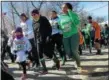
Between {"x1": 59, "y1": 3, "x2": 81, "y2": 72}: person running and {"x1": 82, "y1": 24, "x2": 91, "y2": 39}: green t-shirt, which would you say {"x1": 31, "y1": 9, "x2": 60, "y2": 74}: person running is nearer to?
{"x1": 59, "y1": 3, "x2": 81, "y2": 72}: person running

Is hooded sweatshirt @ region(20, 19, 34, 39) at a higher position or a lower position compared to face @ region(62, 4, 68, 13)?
lower

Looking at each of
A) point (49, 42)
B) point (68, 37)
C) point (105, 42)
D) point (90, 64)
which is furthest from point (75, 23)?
point (105, 42)

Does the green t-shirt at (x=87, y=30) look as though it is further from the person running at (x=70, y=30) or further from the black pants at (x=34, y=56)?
the person running at (x=70, y=30)

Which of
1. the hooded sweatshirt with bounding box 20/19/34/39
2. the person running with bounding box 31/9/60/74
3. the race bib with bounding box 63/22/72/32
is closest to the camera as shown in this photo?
the race bib with bounding box 63/22/72/32

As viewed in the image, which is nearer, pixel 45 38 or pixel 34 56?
pixel 45 38

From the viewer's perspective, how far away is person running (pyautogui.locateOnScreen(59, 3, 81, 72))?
9.71 metres

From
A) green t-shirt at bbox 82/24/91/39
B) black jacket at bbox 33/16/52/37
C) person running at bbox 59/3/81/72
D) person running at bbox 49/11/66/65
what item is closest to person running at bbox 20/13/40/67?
person running at bbox 49/11/66/65

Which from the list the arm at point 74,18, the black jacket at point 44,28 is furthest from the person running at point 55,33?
the arm at point 74,18

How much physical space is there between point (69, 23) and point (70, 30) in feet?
0.58

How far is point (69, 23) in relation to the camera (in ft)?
32.2

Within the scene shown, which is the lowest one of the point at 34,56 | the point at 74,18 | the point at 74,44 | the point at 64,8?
the point at 34,56

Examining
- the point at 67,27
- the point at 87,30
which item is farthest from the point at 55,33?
the point at 87,30

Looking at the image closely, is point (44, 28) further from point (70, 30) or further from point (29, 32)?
point (29, 32)

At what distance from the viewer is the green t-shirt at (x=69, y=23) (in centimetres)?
969
